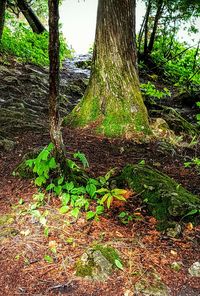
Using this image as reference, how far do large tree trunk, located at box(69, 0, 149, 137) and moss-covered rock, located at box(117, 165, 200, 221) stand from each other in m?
1.82

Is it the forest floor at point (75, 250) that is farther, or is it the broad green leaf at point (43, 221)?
the broad green leaf at point (43, 221)

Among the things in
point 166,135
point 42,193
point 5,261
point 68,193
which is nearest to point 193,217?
point 68,193

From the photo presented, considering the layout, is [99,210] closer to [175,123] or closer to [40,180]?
[40,180]

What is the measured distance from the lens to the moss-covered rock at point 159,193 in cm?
291

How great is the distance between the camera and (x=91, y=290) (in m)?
2.18

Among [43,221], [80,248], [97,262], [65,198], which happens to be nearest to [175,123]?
[65,198]

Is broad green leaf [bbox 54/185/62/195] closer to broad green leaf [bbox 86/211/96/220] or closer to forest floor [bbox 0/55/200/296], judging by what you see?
forest floor [bbox 0/55/200/296]

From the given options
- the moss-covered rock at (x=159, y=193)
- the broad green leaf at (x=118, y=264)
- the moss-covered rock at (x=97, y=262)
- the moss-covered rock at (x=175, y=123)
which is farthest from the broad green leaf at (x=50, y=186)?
the moss-covered rock at (x=175, y=123)

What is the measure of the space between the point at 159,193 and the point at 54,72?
153 centimetres

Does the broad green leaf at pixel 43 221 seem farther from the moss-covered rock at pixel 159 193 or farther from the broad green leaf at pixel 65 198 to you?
the moss-covered rock at pixel 159 193

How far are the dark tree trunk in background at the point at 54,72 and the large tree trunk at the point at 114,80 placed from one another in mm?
2039

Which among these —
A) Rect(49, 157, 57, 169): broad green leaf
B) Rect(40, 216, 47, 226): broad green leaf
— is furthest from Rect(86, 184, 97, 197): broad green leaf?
Rect(40, 216, 47, 226): broad green leaf

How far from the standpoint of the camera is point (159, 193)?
307 cm

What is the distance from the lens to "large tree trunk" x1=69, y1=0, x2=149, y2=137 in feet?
17.2
